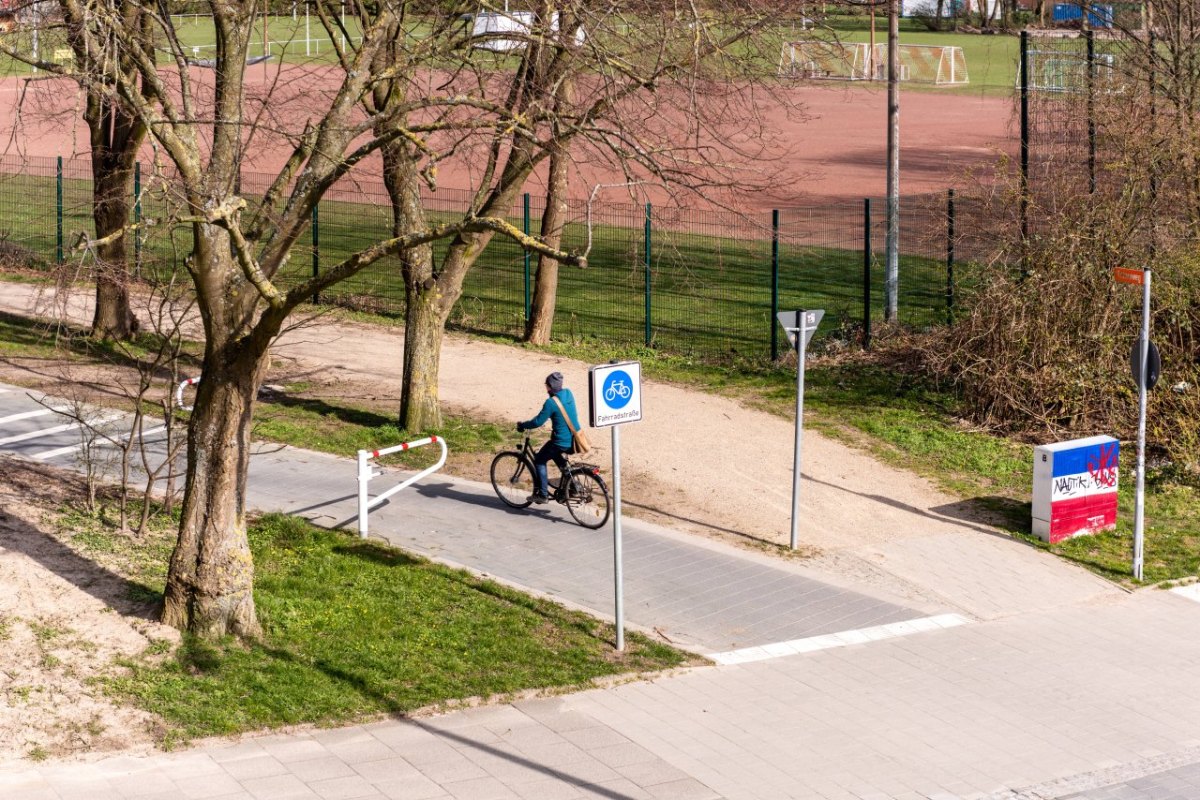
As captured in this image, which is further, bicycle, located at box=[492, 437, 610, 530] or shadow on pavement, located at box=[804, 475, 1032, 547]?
shadow on pavement, located at box=[804, 475, 1032, 547]

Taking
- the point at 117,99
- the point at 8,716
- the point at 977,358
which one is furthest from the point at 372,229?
the point at 8,716

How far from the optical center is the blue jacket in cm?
1373

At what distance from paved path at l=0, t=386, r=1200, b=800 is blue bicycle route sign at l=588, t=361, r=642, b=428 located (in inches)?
65.6

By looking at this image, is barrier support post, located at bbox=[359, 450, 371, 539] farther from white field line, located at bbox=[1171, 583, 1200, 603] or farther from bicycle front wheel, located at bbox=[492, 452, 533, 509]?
white field line, located at bbox=[1171, 583, 1200, 603]

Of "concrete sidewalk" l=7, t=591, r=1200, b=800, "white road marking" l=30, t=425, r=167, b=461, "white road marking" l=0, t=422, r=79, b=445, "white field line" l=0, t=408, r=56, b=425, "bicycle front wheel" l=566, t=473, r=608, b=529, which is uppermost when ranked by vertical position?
"white field line" l=0, t=408, r=56, b=425

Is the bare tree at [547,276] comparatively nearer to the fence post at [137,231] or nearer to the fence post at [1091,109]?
the fence post at [137,231]

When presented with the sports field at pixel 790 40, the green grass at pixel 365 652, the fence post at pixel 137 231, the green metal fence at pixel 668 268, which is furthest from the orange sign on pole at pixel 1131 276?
the fence post at pixel 137 231

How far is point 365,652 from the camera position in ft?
35.1

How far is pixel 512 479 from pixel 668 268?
1231cm

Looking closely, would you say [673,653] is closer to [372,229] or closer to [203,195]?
[203,195]

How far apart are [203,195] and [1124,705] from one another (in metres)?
→ 7.14

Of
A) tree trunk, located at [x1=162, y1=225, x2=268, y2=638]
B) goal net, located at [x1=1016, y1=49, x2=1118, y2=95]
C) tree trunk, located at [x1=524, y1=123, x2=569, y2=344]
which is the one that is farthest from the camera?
tree trunk, located at [x1=524, y1=123, x2=569, y2=344]

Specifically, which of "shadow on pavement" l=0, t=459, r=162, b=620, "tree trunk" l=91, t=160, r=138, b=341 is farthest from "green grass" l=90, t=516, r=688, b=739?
"tree trunk" l=91, t=160, r=138, b=341

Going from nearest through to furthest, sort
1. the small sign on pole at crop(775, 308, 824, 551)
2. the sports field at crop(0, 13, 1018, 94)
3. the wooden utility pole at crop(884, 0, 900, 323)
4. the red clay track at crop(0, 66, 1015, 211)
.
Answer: the small sign on pole at crop(775, 308, 824, 551), the sports field at crop(0, 13, 1018, 94), the wooden utility pole at crop(884, 0, 900, 323), the red clay track at crop(0, 66, 1015, 211)
